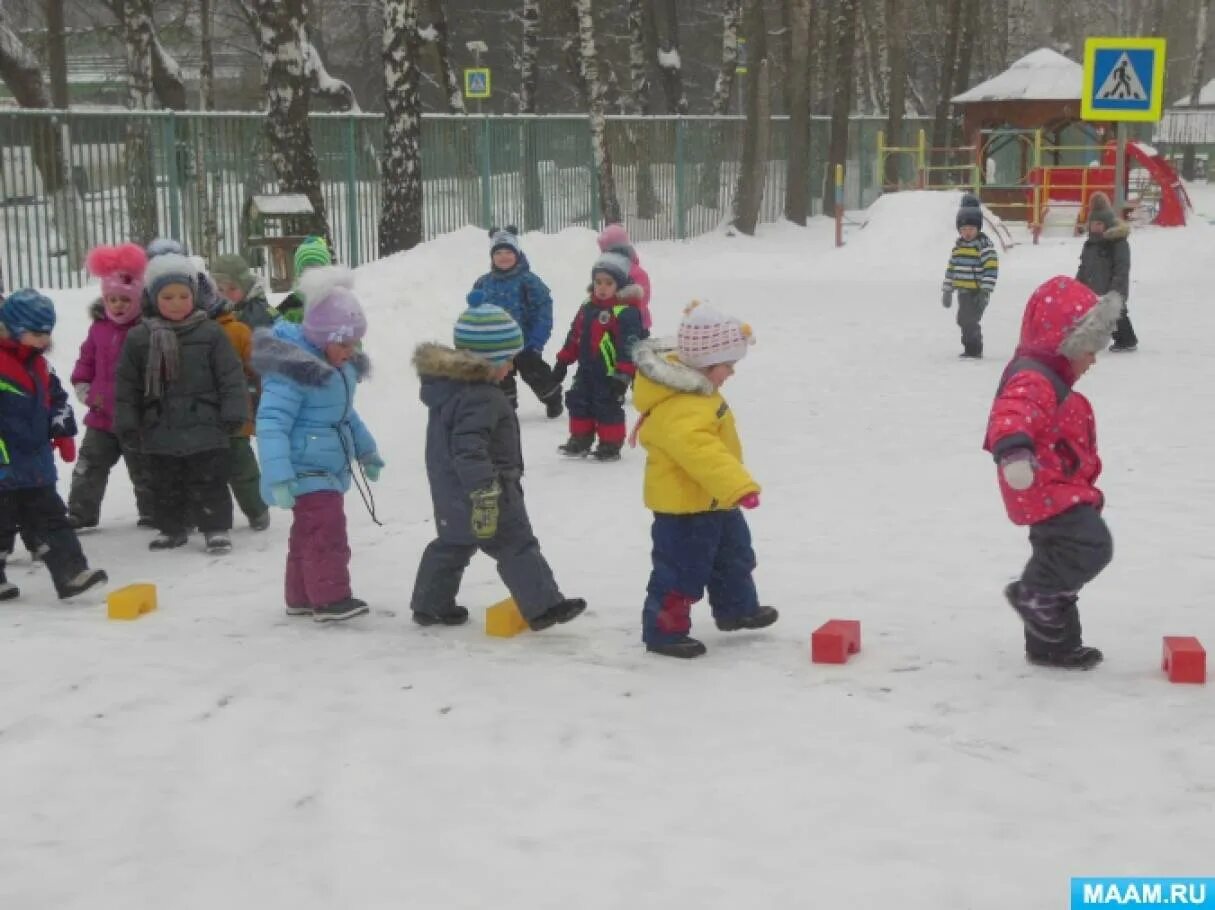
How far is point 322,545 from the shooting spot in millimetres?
6863

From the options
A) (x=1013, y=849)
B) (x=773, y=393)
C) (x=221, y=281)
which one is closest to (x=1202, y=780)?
(x=1013, y=849)

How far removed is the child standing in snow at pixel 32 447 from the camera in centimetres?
723

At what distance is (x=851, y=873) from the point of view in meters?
4.09

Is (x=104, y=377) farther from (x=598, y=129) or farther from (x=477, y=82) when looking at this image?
(x=477, y=82)

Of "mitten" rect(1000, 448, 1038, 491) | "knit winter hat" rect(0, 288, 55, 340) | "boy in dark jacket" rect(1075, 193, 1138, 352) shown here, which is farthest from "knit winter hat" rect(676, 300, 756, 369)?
"boy in dark jacket" rect(1075, 193, 1138, 352)

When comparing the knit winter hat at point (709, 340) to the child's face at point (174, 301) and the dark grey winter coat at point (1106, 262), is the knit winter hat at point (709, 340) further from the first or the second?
the dark grey winter coat at point (1106, 262)

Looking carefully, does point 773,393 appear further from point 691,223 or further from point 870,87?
point 870,87

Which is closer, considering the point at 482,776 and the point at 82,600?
the point at 482,776

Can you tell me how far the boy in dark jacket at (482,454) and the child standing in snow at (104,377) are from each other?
244cm

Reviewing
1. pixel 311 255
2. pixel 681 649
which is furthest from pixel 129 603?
pixel 311 255

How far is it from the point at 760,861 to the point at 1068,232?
1101 inches

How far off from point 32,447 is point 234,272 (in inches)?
87.0

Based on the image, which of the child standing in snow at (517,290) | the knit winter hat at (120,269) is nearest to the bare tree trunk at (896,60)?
Answer: the child standing in snow at (517,290)

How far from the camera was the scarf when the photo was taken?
7.94m
